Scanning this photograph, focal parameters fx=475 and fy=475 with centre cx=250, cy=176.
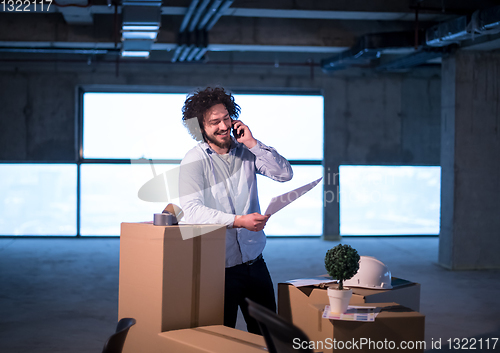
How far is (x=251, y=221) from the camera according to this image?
177 cm

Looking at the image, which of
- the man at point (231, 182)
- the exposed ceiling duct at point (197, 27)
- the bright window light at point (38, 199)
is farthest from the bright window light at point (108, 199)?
the man at point (231, 182)

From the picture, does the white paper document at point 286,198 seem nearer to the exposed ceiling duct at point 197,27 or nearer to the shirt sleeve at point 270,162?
the shirt sleeve at point 270,162

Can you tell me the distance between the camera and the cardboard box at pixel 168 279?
169 cm

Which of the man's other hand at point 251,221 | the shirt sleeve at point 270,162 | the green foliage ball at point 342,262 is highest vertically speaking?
the shirt sleeve at point 270,162

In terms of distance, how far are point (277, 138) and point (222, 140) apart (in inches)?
245

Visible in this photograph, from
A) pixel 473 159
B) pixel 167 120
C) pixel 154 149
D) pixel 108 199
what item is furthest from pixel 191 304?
pixel 108 199

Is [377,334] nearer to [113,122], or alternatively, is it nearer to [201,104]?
[201,104]

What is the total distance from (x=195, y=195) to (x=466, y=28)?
12.8 ft

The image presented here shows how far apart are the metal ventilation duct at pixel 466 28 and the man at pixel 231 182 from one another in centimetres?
330

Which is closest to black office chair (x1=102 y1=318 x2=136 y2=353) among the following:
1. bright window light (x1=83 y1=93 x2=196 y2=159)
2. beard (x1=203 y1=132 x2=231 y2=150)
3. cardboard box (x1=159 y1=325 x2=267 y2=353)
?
cardboard box (x1=159 y1=325 x2=267 y2=353)

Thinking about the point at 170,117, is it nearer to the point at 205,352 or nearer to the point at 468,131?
the point at 468,131

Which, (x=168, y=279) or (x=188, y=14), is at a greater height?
(x=188, y=14)

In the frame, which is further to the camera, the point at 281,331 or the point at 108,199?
the point at 108,199

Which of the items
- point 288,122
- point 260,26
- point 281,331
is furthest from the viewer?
point 288,122
